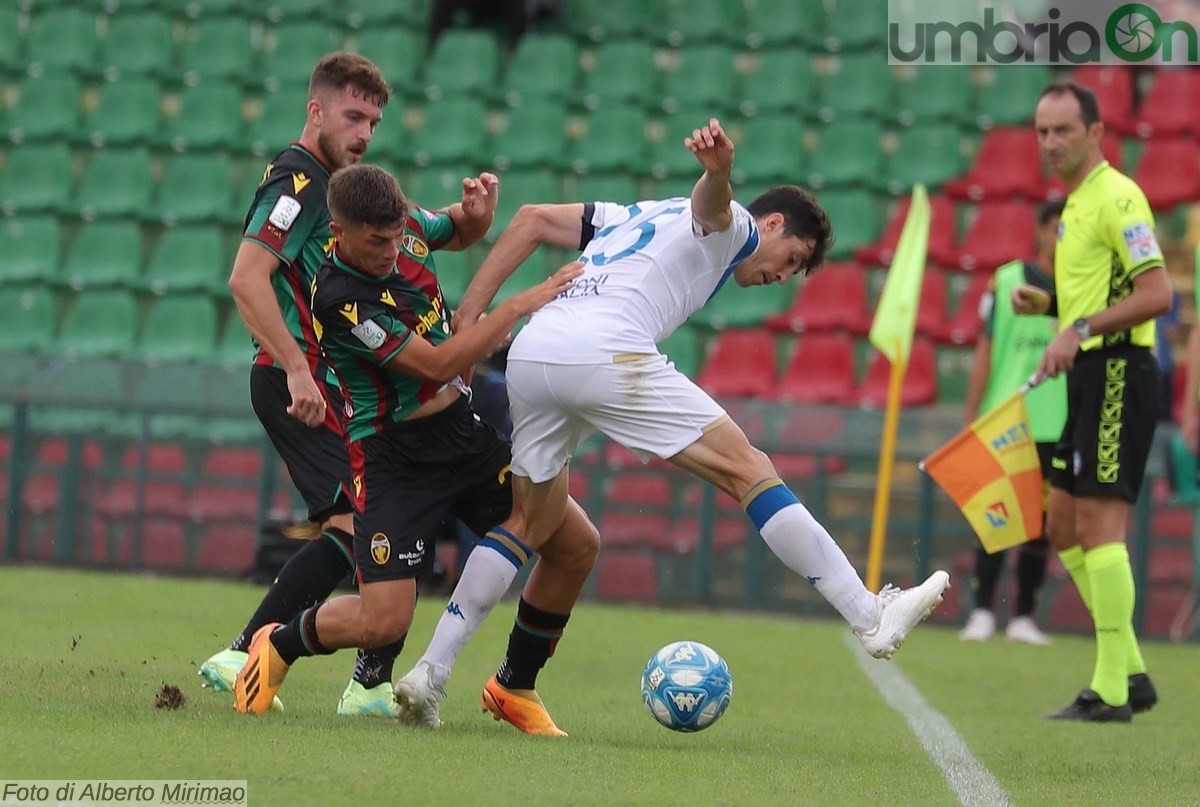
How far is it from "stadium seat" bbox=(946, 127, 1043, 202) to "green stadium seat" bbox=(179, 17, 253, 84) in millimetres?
6269

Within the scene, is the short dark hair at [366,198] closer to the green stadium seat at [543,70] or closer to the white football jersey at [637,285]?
the white football jersey at [637,285]

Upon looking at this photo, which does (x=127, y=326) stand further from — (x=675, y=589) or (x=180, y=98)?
(x=675, y=589)

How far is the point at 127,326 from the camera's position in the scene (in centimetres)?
1316

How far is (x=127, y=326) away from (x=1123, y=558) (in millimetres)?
8913

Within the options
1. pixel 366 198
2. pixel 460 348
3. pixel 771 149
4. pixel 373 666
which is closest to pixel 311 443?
pixel 373 666

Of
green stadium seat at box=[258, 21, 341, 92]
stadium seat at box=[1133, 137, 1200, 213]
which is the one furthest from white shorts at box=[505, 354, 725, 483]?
green stadium seat at box=[258, 21, 341, 92]

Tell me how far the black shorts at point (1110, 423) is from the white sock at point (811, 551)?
1.84 meters

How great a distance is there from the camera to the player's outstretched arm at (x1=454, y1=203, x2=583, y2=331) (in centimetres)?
509

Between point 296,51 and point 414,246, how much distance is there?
10.4 meters

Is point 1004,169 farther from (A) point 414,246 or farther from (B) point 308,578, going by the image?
(B) point 308,578

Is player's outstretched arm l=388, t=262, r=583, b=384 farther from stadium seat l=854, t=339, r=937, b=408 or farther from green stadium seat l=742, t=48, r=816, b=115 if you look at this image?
green stadium seat l=742, t=48, r=816, b=115

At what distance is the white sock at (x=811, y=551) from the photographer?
4871mm

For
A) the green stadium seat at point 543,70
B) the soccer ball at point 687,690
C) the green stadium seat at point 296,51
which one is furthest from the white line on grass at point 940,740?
the green stadium seat at point 296,51

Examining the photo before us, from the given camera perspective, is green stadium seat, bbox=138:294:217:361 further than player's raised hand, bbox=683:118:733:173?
Yes
